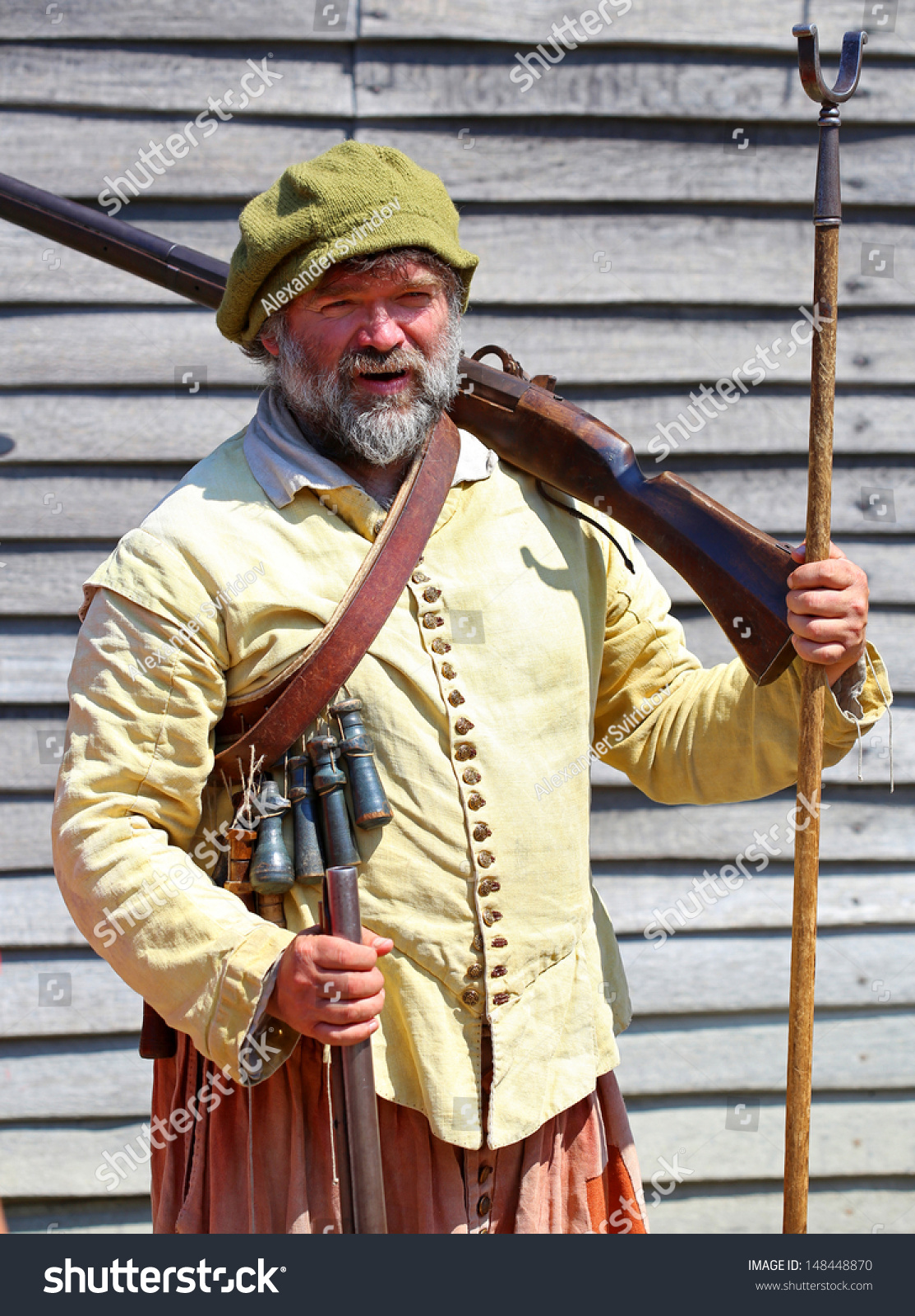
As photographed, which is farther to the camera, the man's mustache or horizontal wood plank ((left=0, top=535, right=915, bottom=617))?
horizontal wood plank ((left=0, top=535, right=915, bottom=617))

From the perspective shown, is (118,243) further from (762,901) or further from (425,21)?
(762,901)

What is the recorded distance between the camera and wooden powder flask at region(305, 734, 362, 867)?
180 centimetres

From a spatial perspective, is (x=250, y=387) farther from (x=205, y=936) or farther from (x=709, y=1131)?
(x=709, y=1131)

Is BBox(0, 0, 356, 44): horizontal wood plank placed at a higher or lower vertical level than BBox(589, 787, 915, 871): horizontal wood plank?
higher

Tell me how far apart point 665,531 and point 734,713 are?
350 millimetres

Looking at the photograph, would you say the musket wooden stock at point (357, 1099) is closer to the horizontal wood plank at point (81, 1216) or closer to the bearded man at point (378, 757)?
the bearded man at point (378, 757)

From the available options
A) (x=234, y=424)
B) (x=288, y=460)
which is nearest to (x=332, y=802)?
(x=288, y=460)

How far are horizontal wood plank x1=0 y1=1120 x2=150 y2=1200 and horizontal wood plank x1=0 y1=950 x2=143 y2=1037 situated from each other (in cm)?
28

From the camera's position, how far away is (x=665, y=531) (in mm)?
2037

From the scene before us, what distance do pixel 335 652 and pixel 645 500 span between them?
618 mm

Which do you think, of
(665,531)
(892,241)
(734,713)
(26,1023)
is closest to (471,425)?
(665,531)

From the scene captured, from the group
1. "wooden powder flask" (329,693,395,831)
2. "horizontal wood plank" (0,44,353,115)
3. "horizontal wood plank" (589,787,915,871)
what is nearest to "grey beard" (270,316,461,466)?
"wooden powder flask" (329,693,395,831)

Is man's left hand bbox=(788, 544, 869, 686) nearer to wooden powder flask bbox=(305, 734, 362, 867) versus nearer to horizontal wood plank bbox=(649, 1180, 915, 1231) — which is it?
wooden powder flask bbox=(305, 734, 362, 867)

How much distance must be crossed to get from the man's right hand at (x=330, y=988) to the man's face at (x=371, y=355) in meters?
0.79
